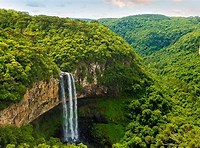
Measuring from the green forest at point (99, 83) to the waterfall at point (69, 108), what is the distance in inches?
53.7

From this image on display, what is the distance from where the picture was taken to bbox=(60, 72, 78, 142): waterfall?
47.7 m

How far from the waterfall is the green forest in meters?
1.36

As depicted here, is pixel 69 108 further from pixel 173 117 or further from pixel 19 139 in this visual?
pixel 173 117

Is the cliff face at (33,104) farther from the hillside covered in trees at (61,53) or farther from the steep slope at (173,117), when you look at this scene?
the steep slope at (173,117)

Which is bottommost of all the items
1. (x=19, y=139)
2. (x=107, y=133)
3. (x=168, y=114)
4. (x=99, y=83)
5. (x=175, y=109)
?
(x=107, y=133)

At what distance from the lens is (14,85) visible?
3709cm

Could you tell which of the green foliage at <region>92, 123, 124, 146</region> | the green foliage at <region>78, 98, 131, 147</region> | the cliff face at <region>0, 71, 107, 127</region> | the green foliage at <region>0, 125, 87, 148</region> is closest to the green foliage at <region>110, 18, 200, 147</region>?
the green foliage at <region>92, 123, 124, 146</region>

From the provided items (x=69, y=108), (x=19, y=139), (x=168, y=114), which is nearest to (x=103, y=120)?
(x=69, y=108)

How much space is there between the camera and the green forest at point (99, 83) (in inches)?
1540

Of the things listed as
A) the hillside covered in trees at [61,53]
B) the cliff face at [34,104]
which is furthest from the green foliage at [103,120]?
the cliff face at [34,104]

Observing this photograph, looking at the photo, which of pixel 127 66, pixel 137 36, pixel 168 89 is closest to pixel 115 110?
pixel 127 66

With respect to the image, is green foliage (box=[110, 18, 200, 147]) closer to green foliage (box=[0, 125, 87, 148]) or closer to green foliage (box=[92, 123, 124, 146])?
green foliage (box=[92, 123, 124, 146])

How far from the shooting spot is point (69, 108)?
4872 cm

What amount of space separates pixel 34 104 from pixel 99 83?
46.6 feet
